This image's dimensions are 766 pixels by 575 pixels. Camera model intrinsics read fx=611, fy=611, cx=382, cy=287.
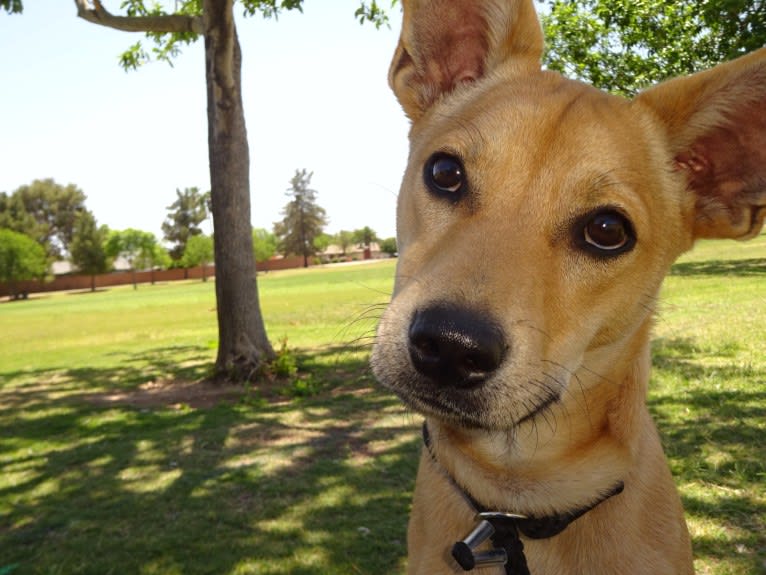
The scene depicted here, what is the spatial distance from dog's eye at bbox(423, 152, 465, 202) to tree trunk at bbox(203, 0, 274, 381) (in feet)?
27.3

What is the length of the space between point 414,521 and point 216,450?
4.79 metres

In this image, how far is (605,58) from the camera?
84.7ft

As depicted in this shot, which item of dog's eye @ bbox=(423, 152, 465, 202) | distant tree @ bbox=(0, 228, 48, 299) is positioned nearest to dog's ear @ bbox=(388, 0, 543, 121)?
dog's eye @ bbox=(423, 152, 465, 202)

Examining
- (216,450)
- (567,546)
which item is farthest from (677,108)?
(216,450)

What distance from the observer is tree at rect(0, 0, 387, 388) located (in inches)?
402

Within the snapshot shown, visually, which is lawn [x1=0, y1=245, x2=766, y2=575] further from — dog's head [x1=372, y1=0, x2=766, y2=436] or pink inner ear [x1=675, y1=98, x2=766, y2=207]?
pink inner ear [x1=675, y1=98, x2=766, y2=207]

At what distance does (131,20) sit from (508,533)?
37.6 feet

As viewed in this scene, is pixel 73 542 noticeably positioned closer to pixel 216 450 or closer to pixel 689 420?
pixel 216 450

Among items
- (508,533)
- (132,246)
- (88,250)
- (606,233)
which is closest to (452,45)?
(606,233)

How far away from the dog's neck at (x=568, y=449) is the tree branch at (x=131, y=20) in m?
10.6

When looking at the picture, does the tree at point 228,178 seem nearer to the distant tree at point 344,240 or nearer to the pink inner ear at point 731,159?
the pink inner ear at point 731,159

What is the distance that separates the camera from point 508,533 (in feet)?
8.36

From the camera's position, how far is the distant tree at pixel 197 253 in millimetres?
119625

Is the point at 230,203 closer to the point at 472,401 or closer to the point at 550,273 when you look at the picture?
the point at 550,273
